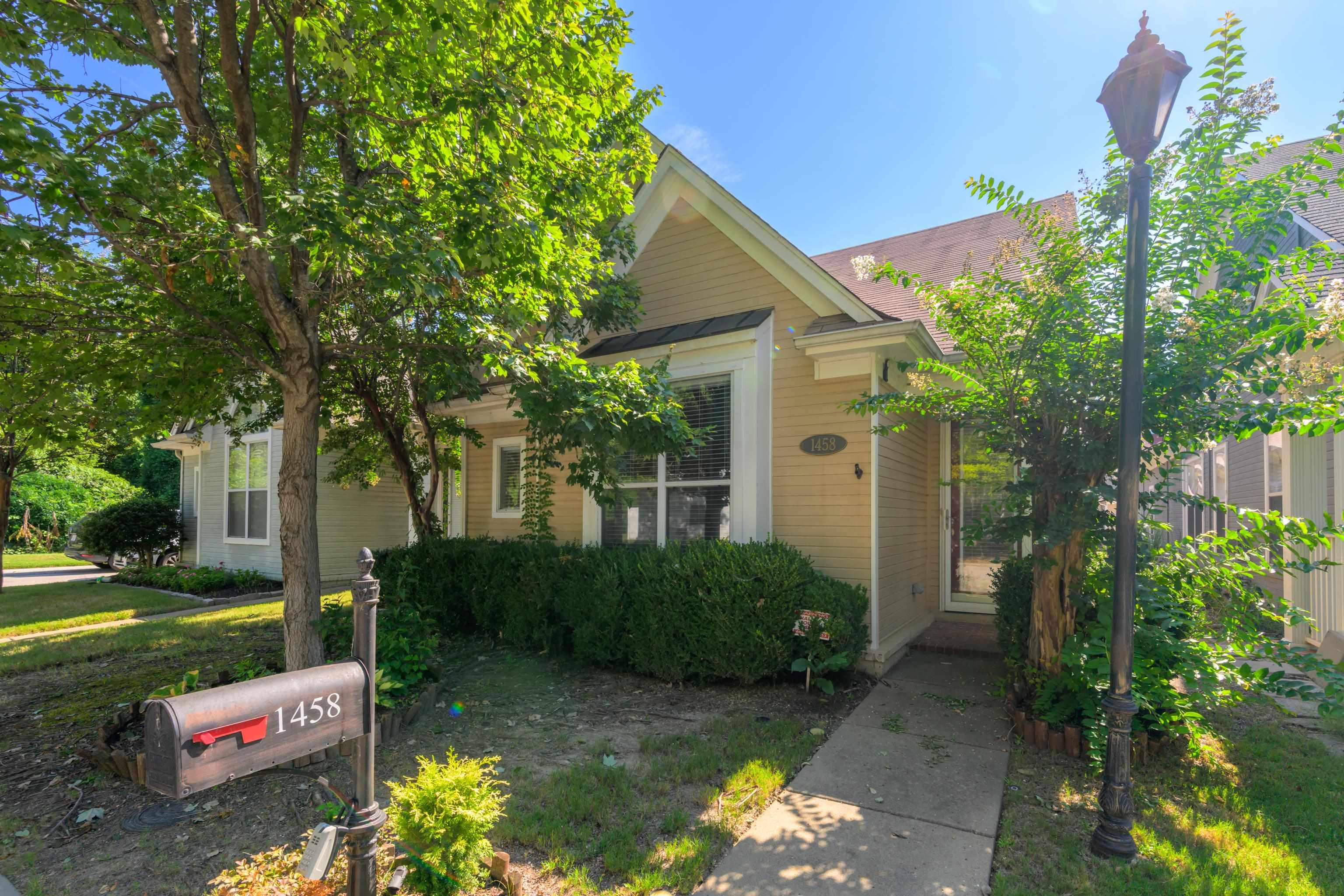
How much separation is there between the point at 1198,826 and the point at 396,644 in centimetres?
558

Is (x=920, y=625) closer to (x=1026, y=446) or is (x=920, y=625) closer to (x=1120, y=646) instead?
(x=1026, y=446)

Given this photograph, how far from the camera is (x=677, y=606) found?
590cm

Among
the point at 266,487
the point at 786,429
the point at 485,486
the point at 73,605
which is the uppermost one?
the point at 786,429

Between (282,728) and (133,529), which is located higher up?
(282,728)

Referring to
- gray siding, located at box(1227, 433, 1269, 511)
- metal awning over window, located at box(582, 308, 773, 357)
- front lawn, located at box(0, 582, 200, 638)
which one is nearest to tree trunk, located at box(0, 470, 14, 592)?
front lawn, located at box(0, 582, 200, 638)

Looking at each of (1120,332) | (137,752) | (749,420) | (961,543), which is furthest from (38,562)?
(1120,332)

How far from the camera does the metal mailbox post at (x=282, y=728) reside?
171 cm

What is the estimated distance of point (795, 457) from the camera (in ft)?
22.1

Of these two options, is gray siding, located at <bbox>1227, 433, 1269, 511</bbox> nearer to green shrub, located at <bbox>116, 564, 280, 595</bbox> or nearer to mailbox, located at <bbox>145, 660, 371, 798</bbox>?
mailbox, located at <bbox>145, 660, 371, 798</bbox>

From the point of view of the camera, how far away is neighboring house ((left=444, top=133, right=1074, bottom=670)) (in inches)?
249

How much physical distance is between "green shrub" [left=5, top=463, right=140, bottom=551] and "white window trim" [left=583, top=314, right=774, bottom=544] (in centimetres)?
2717

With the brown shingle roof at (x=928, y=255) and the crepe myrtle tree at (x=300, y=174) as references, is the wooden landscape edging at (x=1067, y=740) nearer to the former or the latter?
the brown shingle roof at (x=928, y=255)

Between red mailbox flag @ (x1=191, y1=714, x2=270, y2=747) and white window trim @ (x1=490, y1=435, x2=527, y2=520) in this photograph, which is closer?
red mailbox flag @ (x1=191, y1=714, x2=270, y2=747)

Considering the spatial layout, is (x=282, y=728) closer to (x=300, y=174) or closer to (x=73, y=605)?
(x=300, y=174)
